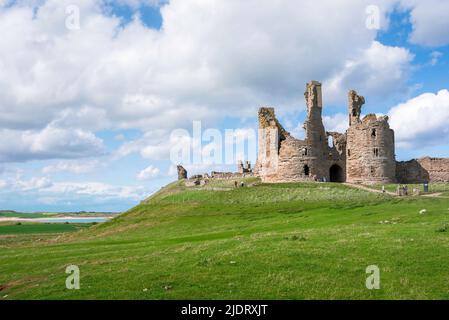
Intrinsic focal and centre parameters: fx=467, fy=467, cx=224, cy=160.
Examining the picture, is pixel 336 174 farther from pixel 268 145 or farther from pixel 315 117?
pixel 268 145

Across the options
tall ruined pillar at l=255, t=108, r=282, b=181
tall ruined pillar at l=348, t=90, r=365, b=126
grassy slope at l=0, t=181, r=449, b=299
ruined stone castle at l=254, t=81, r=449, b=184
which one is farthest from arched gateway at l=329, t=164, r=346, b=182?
grassy slope at l=0, t=181, r=449, b=299

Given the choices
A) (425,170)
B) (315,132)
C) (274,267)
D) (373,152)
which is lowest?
(274,267)

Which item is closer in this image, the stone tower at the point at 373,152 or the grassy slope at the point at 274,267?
the grassy slope at the point at 274,267

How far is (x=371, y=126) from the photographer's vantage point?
245ft

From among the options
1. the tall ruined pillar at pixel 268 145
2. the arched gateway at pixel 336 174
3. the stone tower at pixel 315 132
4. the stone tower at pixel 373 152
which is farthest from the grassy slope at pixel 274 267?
the arched gateway at pixel 336 174

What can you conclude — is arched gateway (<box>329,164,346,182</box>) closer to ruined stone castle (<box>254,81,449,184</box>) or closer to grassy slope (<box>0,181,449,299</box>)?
ruined stone castle (<box>254,81,449,184</box>)

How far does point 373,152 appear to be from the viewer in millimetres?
74625

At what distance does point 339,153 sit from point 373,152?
9505 millimetres

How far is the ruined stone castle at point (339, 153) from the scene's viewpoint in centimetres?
7469

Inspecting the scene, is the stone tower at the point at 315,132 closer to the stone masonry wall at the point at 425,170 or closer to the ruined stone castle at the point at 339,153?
the ruined stone castle at the point at 339,153

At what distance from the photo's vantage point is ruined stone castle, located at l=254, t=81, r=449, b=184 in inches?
2940

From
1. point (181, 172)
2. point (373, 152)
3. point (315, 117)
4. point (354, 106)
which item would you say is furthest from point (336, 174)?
point (181, 172)
